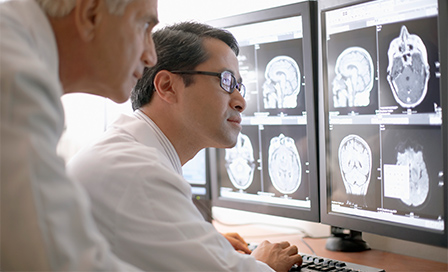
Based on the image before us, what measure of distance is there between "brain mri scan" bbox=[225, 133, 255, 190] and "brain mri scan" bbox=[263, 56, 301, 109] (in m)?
Answer: 0.16

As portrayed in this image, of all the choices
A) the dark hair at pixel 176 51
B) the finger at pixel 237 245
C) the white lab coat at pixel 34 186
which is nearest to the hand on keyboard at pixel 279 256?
the finger at pixel 237 245

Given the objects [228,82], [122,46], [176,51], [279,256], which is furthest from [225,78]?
[122,46]

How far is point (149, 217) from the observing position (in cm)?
101

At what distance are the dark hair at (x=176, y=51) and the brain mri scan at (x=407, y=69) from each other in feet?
1.73

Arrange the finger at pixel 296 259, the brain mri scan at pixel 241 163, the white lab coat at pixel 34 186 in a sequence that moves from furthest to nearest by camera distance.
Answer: the brain mri scan at pixel 241 163
the finger at pixel 296 259
the white lab coat at pixel 34 186

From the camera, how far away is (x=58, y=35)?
82 cm

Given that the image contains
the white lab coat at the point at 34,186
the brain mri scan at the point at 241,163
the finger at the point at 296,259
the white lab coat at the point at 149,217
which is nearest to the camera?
the white lab coat at the point at 34,186

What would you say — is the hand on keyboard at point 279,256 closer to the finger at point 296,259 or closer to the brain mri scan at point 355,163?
the finger at point 296,259

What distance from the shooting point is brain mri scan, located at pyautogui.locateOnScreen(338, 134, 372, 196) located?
1395mm

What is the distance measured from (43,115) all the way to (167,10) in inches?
78.6

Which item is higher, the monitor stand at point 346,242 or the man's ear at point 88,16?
the man's ear at point 88,16

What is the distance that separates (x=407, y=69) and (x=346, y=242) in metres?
0.64

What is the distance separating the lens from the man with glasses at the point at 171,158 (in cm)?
101

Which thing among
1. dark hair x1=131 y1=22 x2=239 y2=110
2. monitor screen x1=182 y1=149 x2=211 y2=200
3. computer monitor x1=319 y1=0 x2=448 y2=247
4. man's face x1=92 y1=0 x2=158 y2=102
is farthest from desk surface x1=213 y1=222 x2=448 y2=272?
man's face x1=92 y1=0 x2=158 y2=102
